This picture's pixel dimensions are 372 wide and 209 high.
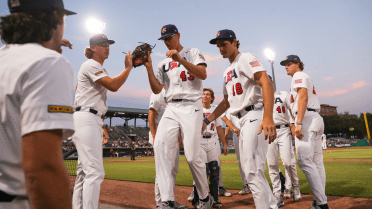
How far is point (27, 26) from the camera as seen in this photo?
956 millimetres

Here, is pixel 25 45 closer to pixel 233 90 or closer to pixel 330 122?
pixel 233 90

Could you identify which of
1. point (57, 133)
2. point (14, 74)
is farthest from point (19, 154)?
point (14, 74)

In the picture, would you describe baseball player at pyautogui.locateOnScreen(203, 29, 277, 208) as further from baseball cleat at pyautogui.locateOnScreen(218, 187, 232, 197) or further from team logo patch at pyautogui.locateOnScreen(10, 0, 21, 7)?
team logo patch at pyautogui.locateOnScreen(10, 0, 21, 7)

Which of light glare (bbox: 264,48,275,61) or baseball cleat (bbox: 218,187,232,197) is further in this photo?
light glare (bbox: 264,48,275,61)

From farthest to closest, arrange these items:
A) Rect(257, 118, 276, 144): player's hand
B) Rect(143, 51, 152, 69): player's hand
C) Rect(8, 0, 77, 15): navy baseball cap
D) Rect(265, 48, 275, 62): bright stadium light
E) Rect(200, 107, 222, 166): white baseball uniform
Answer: Rect(265, 48, 275, 62): bright stadium light, Rect(200, 107, 222, 166): white baseball uniform, Rect(143, 51, 152, 69): player's hand, Rect(257, 118, 276, 144): player's hand, Rect(8, 0, 77, 15): navy baseball cap

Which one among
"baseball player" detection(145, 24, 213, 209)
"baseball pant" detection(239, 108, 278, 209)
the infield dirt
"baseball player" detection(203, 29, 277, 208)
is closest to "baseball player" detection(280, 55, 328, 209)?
the infield dirt

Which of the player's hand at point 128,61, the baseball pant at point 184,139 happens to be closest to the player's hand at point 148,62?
the player's hand at point 128,61

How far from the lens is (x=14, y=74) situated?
845mm

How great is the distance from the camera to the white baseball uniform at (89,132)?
9.34 ft

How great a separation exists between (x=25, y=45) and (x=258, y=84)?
279cm

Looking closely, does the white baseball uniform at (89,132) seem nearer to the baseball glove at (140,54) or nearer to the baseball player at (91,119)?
the baseball player at (91,119)

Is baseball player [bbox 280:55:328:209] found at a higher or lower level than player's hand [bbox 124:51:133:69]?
lower

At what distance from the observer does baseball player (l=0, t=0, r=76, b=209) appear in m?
0.80

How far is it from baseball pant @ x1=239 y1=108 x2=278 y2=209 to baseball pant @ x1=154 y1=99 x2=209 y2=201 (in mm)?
735
